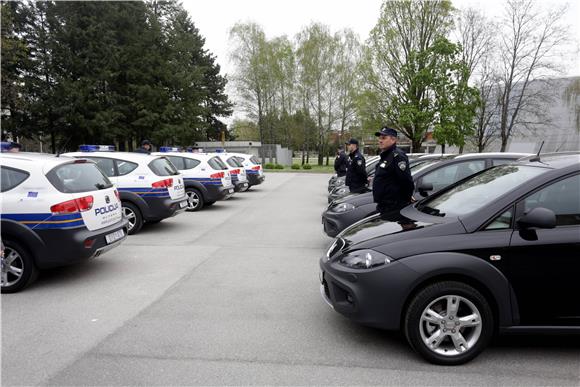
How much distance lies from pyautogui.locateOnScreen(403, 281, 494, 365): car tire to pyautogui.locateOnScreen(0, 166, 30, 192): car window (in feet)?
15.8

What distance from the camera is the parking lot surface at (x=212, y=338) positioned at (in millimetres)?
3172

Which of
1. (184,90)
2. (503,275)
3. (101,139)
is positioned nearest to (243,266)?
(503,275)

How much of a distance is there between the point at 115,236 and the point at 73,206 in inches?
31.2

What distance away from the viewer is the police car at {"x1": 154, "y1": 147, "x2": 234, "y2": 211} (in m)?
12.0

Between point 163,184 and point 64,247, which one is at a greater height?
point 163,184

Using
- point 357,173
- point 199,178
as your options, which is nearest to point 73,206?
point 357,173

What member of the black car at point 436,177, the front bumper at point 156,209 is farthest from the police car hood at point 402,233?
the front bumper at point 156,209

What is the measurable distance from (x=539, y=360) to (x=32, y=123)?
38361mm

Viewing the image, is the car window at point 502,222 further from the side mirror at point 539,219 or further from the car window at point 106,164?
the car window at point 106,164

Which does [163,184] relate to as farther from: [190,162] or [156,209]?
[190,162]

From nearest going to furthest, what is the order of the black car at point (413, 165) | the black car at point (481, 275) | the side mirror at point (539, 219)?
the side mirror at point (539, 219) < the black car at point (481, 275) < the black car at point (413, 165)

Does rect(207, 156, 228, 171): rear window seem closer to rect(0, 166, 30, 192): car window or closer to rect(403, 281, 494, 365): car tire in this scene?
rect(0, 166, 30, 192): car window

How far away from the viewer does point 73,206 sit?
520 centimetres

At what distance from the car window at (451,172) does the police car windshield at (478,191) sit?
2.26 m
